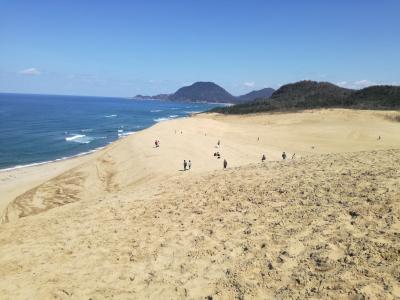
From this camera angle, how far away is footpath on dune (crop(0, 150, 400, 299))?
7.64 metres

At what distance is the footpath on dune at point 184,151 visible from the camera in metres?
28.2

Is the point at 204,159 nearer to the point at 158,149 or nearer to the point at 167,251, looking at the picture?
the point at 158,149

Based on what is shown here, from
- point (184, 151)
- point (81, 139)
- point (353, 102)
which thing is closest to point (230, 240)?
point (184, 151)

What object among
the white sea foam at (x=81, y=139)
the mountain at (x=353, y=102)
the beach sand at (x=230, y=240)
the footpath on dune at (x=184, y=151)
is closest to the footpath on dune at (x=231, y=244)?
the beach sand at (x=230, y=240)

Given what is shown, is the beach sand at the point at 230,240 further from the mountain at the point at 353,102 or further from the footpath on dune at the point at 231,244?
the mountain at the point at 353,102

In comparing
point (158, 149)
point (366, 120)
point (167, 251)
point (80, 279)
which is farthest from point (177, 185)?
point (366, 120)

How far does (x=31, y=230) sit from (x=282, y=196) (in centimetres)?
841

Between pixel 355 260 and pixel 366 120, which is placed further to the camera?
pixel 366 120

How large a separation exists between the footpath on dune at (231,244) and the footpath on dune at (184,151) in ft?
25.9

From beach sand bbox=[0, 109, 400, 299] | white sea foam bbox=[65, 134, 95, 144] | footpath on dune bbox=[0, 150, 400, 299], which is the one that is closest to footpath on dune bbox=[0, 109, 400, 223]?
beach sand bbox=[0, 109, 400, 299]

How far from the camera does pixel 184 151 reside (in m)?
39.8

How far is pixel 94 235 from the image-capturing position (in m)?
11.9

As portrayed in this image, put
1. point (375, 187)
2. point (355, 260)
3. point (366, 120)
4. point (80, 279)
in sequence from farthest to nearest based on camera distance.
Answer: point (366, 120) < point (375, 187) < point (80, 279) < point (355, 260)

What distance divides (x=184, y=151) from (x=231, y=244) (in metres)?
30.4
